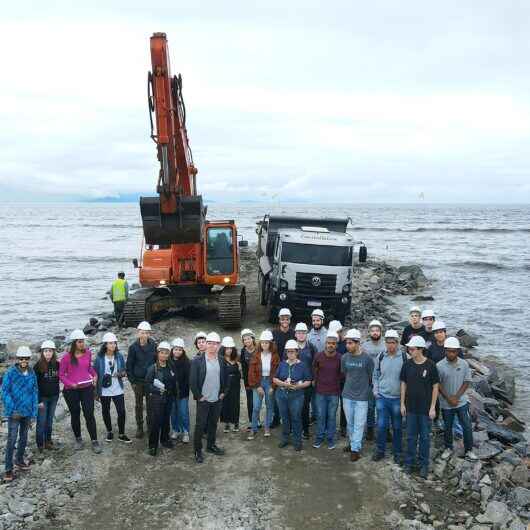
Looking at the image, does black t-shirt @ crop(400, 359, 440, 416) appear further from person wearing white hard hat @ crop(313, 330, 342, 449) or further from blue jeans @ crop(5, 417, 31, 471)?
blue jeans @ crop(5, 417, 31, 471)

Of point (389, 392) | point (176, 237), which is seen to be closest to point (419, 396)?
point (389, 392)

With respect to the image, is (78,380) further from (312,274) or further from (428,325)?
(312,274)

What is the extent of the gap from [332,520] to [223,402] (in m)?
3.00

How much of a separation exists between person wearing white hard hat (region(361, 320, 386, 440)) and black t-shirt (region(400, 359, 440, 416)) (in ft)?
2.09

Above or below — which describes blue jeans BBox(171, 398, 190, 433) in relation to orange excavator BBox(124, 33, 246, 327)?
below

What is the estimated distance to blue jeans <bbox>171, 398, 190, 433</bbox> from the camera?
9125 millimetres

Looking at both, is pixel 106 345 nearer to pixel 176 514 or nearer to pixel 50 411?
pixel 50 411

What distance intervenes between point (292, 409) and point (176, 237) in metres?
6.39

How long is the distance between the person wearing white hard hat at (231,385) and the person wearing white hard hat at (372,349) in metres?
2.03

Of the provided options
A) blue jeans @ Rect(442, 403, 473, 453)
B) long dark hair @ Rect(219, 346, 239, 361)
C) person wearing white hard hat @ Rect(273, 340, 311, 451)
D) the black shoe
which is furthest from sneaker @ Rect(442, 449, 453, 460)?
long dark hair @ Rect(219, 346, 239, 361)

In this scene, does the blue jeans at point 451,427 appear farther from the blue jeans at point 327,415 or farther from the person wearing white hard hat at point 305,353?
the person wearing white hard hat at point 305,353

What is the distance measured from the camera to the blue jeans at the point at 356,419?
8.41m

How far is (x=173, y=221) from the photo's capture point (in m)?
13.7

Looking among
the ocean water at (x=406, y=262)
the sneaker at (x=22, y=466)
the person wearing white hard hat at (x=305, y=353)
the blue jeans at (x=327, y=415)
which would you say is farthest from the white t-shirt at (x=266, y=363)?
the ocean water at (x=406, y=262)
